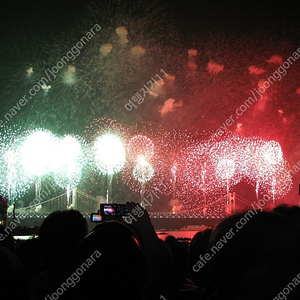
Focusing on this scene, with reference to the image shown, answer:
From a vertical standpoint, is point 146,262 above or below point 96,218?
below

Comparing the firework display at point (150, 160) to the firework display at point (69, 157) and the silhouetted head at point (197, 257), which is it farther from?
the silhouetted head at point (197, 257)

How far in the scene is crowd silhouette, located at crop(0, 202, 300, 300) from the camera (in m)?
1.47

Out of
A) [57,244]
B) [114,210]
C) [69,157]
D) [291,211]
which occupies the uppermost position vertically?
[69,157]

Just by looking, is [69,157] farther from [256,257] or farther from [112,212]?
[256,257]

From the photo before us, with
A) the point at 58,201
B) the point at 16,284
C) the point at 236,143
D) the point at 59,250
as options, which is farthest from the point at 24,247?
the point at 58,201

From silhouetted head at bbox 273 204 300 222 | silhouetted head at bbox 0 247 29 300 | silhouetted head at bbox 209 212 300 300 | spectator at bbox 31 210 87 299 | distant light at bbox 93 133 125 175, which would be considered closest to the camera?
silhouetted head at bbox 209 212 300 300

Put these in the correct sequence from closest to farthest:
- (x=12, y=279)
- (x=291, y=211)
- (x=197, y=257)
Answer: (x=12, y=279), (x=291, y=211), (x=197, y=257)

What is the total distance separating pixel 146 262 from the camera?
7.29ft

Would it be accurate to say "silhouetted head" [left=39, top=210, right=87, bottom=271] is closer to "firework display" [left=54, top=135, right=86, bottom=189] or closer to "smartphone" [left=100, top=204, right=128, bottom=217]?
"smartphone" [left=100, top=204, right=128, bottom=217]

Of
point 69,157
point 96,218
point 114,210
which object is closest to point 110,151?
point 69,157

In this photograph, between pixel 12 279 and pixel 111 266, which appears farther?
pixel 111 266

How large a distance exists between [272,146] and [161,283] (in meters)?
40.0

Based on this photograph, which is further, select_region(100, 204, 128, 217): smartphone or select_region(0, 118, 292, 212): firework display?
select_region(0, 118, 292, 212): firework display

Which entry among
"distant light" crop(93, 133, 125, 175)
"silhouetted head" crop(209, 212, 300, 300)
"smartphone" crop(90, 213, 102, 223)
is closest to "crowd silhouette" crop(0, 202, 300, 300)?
"silhouetted head" crop(209, 212, 300, 300)
